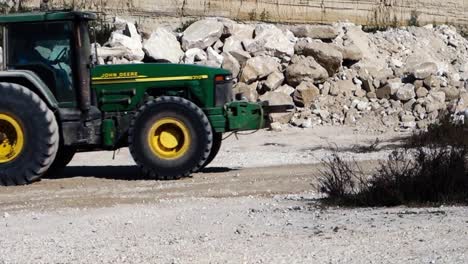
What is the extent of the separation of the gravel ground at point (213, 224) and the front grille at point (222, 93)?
1.10 metres

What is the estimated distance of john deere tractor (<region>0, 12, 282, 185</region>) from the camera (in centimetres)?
1495

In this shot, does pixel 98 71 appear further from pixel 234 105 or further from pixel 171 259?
pixel 171 259

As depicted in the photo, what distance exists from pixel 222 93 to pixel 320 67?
31.9ft

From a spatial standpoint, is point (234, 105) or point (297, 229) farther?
point (234, 105)

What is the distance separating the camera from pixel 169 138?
15.3 meters

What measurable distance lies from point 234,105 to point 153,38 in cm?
1071

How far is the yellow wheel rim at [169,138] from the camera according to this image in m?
15.1

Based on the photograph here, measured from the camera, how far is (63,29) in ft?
49.5

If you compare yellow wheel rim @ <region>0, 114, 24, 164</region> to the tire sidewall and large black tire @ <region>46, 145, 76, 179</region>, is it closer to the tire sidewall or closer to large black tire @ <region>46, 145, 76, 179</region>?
large black tire @ <region>46, 145, 76, 179</region>

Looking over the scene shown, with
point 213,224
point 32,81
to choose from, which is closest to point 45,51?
point 32,81

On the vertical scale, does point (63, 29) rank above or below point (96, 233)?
above

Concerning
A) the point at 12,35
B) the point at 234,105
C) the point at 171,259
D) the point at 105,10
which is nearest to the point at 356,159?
the point at 234,105

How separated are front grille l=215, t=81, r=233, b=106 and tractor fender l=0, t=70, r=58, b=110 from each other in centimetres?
236

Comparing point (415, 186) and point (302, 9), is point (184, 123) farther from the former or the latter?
point (302, 9)
